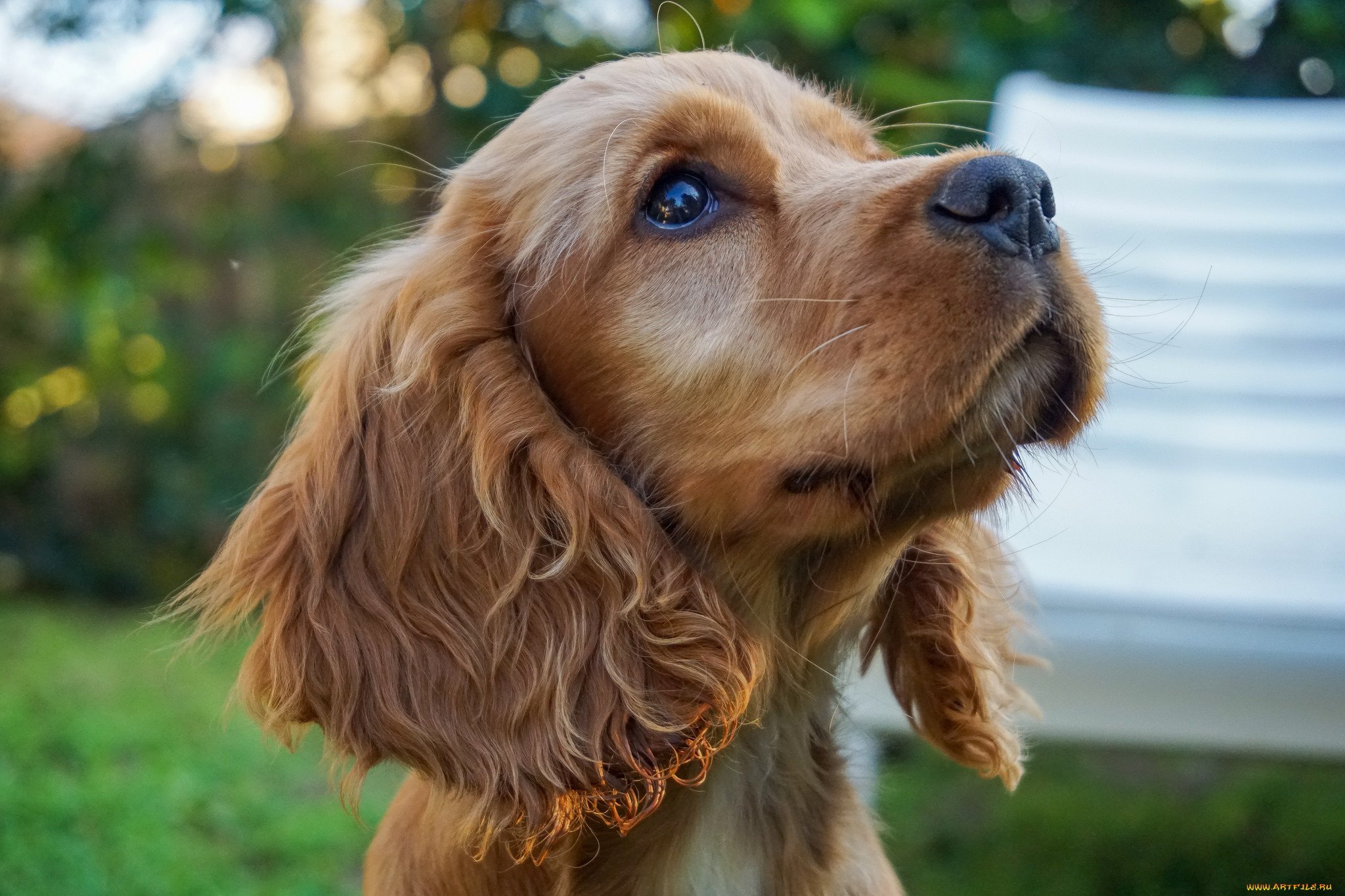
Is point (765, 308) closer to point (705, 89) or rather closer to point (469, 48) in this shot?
point (705, 89)

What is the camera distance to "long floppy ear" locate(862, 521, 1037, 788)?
2172 mm

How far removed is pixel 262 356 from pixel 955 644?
16.5 feet

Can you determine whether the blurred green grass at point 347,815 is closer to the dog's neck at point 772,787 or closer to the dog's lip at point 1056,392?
the dog's neck at point 772,787

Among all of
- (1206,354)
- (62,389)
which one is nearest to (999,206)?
(1206,354)

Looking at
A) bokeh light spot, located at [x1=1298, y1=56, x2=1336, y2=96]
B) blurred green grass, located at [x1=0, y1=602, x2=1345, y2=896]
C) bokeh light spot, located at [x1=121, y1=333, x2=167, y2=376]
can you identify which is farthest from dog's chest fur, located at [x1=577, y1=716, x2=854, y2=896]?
bokeh light spot, located at [x1=121, y1=333, x2=167, y2=376]

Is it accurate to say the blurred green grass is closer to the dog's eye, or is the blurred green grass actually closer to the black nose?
the dog's eye

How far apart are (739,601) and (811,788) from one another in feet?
1.21

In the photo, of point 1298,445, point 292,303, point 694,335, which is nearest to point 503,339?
point 694,335

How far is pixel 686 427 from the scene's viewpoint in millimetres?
1853

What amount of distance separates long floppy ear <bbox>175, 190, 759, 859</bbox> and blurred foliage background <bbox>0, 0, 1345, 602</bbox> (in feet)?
7.78

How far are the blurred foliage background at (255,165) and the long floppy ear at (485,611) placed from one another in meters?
2.37

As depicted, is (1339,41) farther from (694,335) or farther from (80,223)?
(80,223)

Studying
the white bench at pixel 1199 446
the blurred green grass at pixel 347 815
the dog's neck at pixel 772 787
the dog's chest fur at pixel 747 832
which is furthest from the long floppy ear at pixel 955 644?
the blurred green grass at pixel 347 815

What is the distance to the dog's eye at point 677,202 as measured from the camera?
6.31 ft
